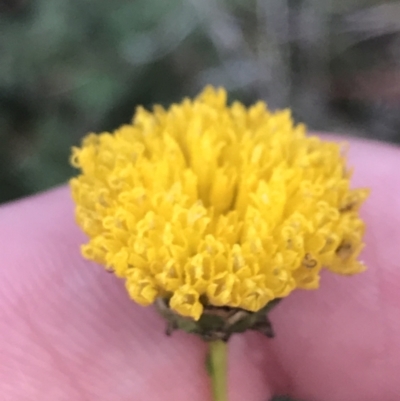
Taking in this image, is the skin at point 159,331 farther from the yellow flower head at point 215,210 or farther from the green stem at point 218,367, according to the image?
the yellow flower head at point 215,210

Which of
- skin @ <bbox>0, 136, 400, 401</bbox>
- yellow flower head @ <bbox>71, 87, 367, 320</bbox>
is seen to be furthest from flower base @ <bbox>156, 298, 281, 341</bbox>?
skin @ <bbox>0, 136, 400, 401</bbox>

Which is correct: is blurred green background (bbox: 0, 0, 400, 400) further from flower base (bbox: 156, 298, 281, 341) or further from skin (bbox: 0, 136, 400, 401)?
flower base (bbox: 156, 298, 281, 341)

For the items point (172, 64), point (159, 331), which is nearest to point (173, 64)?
point (172, 64)

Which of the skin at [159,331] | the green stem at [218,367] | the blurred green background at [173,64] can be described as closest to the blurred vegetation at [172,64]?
the blurred green background at [173,64]

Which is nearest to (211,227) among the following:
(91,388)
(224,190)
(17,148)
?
(224,190)

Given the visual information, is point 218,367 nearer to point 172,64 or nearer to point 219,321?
point 219,321

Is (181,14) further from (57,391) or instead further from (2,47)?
(57,391)
